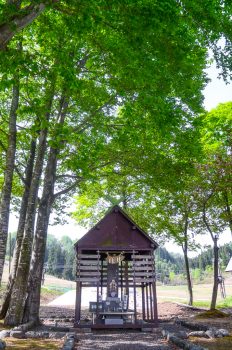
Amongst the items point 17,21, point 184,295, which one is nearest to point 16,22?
point 17,21

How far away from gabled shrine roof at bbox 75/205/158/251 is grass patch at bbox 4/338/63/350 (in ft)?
20.3

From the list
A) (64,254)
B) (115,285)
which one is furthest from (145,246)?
(64,254)

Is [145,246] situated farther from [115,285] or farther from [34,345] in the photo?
[34,345]

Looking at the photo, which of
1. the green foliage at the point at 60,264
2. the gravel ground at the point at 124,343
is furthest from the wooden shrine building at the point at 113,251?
the green foliage at the point at 60,264

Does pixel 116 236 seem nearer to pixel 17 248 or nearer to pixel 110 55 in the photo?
pixel 17 248

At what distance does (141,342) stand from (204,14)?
1052 cm

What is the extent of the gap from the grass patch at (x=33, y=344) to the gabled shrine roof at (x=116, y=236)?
6.19 m

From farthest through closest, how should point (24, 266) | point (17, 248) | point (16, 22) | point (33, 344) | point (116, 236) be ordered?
point (17, 248) → point (116, 236) → point (24, 266) → point (33, 344) → point (16, 22)

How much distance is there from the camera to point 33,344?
404 inches

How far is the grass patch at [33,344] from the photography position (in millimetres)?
9541

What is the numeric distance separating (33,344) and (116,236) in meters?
7.76

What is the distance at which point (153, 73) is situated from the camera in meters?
9.45

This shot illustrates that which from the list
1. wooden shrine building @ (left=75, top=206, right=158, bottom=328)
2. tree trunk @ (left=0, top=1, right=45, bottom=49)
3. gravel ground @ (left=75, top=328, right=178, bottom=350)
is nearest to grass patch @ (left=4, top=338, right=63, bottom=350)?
gravel ground @ (left=75, top=328, right=178, bottom=350)

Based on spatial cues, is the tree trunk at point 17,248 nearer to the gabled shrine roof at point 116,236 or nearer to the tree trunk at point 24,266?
the tree trunk at point 24,266
